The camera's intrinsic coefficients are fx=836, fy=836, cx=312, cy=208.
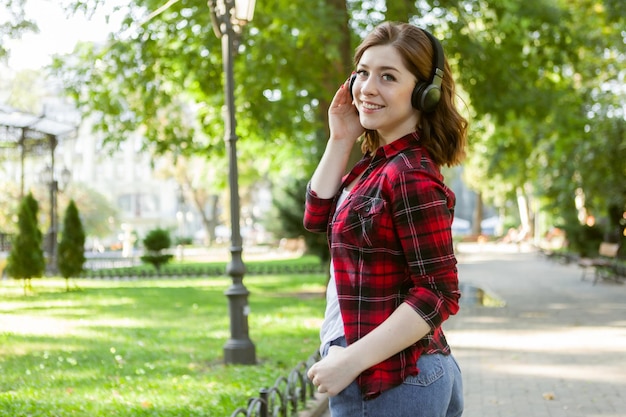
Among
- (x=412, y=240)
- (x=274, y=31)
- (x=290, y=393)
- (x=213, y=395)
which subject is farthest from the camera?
(x=274, y=31)

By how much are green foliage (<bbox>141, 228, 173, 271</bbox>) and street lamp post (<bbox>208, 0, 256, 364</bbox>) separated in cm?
2061

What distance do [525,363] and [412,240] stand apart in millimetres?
8621

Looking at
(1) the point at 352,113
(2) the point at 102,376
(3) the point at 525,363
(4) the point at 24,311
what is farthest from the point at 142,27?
(1) the point at 352,113

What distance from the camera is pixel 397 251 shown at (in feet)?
6.65

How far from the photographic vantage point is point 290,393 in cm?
695

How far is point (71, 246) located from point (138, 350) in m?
10.4

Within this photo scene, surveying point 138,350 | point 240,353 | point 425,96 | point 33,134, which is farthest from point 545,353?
point 33,134

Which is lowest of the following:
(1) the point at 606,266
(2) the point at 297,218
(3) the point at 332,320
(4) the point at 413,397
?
(1) the point at 606,266

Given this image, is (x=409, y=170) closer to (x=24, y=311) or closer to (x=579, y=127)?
(x=24, y=311)

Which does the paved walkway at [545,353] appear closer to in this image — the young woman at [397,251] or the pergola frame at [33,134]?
the young woman at [397,251]

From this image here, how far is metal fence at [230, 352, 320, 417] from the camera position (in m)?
5.73

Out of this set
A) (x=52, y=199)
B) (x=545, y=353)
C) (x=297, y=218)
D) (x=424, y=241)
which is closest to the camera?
(x=424, y=241)

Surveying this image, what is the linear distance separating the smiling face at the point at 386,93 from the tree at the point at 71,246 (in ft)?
61.5

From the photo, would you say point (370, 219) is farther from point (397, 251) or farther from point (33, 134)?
point (33, 134)
